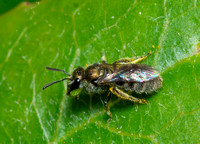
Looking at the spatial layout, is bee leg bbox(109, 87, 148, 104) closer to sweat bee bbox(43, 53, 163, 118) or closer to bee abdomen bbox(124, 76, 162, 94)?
sweat bee bbox(43, 53, 163, 118)

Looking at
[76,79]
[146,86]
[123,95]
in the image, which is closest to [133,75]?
[146,86]

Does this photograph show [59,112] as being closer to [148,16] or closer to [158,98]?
[158,98]

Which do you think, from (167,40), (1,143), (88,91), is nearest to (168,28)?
(167,40)

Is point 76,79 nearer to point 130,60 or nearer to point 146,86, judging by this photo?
point 130,60

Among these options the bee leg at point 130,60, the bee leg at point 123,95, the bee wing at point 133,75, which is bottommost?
the bee leg at point 123,95

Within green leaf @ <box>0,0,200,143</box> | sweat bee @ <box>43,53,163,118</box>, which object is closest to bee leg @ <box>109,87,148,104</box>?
sweat bee @ <box>43,53,163,118</box>

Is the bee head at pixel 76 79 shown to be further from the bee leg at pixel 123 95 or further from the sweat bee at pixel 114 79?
the bee leg at pixel 123 95

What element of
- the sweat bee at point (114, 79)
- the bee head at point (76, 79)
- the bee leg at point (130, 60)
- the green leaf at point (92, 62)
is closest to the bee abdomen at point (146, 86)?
the sweat bee at point (114, 79)
